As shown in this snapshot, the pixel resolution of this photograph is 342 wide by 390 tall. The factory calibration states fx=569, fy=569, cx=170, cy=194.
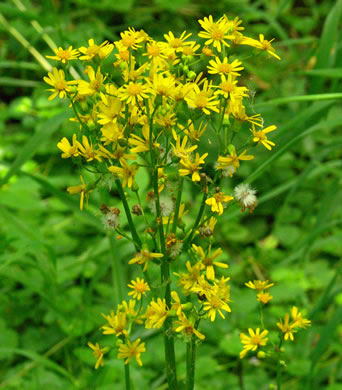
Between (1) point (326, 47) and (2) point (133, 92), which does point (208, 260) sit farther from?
(1) point (326, 47)

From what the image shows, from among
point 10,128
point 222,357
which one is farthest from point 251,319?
point 10,128

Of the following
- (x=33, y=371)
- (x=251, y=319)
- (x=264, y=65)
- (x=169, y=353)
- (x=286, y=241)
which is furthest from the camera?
(x=264, y=65)

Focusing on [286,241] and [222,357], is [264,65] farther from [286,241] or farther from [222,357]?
[222,357]

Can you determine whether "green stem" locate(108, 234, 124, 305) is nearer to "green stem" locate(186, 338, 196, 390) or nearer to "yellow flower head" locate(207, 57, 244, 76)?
"green stem" locate(186, 338, 196, 390)

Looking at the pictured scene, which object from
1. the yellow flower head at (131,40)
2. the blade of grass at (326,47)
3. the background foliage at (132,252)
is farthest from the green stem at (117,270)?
the blade of grass at (326,47)

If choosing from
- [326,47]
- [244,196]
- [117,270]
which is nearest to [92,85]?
[244,196]

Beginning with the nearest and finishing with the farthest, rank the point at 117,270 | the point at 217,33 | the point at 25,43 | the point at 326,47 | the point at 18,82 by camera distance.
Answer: the point at 217,33, the point at 117,270, the point at 326,47, the point at 18,82, the point at 25,43

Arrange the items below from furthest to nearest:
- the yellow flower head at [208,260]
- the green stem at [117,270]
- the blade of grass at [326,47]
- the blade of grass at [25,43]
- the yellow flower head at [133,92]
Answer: the blade of grass at [25,43]
the blade of grass at [326,47]
the green stem at [117,270]
the yellow flower head at [208,260]
the yellow flower head at [133,92]

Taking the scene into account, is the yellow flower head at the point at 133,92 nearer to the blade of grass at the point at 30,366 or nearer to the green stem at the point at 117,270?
the green stem at the point at 117,270
